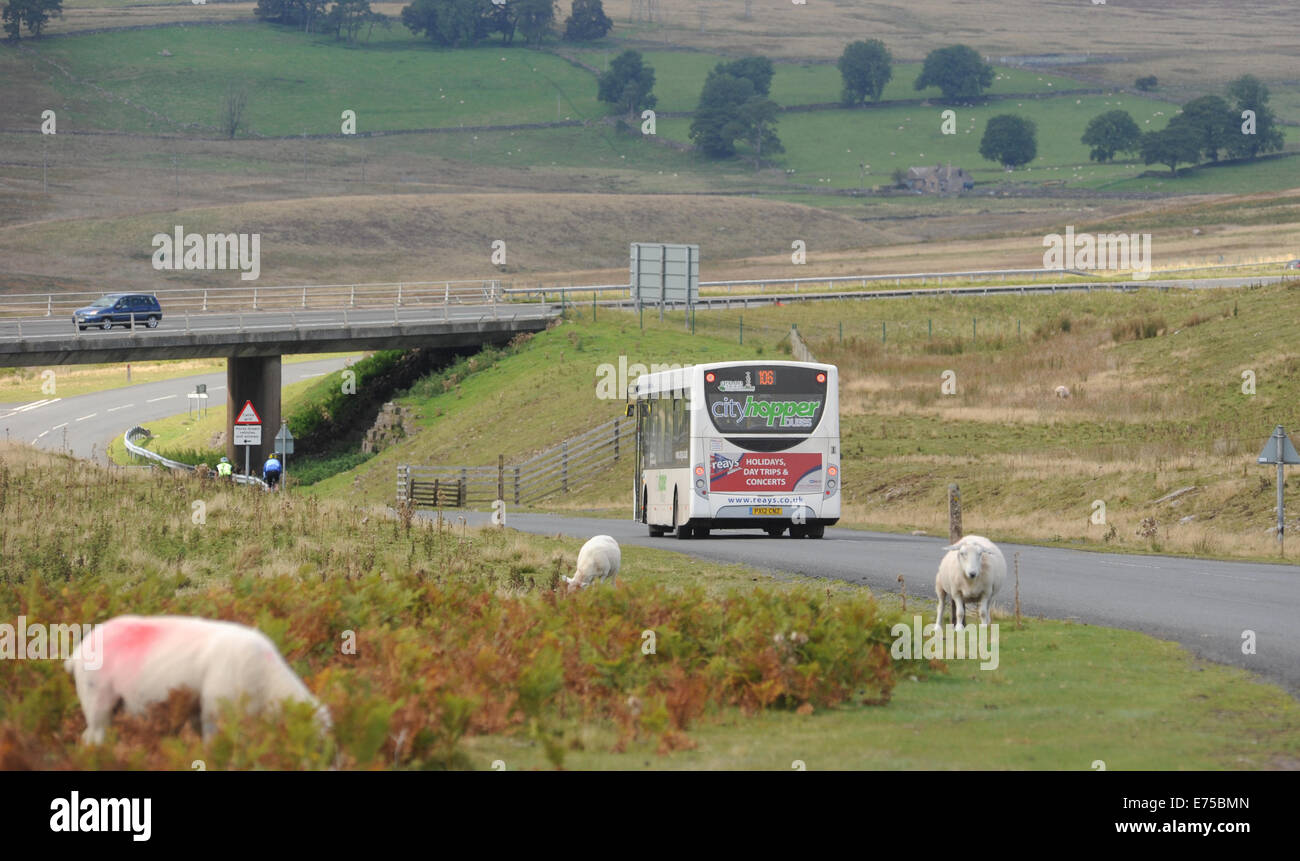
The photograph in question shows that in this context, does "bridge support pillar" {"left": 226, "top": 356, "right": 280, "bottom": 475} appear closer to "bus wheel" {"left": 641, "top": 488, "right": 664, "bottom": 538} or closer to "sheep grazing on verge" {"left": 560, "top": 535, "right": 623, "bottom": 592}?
"bus wheel" {"left": 641, "top": 488, "right": 664, "bottom": 538}

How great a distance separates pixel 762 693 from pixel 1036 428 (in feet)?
120

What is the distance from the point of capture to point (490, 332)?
232ft

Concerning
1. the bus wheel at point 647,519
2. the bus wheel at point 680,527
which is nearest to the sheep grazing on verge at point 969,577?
the bus wheel at point 680,527

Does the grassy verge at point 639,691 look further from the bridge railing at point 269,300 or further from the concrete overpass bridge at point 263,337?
the bridge railing at point 269,300

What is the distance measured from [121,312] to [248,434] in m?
31.2

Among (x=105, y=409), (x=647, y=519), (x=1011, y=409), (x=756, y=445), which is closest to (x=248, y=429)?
(x=647, y=519)

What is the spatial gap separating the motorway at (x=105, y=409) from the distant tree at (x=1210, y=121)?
133143 millimetres

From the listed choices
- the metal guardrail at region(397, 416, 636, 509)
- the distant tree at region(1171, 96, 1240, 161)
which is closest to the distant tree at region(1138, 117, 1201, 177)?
the distant tree at region(1171, 96, 1240, 161)

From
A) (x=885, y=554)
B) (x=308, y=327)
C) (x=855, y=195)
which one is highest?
(x=855, y=195)

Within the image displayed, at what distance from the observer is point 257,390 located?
62.5 m

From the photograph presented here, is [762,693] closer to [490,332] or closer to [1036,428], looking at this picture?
[1036,428]

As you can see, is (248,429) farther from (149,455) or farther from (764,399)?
(149,455)

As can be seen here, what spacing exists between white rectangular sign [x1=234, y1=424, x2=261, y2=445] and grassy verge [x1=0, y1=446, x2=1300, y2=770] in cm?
2042

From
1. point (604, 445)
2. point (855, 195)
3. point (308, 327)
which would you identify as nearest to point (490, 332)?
point (308, 327)
